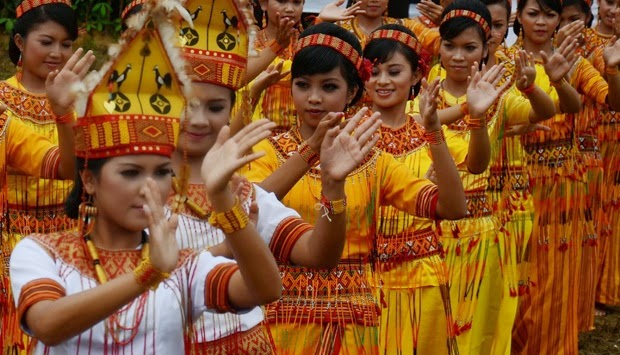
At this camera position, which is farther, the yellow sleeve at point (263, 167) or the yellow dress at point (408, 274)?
the yellow dress at point (408, 274)

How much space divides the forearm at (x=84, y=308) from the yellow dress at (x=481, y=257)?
11.8ft

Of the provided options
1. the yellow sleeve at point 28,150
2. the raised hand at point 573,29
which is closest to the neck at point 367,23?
the raised hand at point 573,29

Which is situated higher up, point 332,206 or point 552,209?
point 552,209

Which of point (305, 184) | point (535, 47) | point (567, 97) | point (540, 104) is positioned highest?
point (535, 47)

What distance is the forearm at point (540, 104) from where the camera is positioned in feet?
21.9

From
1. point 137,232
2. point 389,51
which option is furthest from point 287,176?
point 389,51

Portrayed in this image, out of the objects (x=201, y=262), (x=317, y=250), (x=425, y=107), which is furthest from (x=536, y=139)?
(x=201, y=262)

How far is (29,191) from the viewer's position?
611cm

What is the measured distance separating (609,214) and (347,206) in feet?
15.9

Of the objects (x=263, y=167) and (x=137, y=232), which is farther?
(x=263, y=167)

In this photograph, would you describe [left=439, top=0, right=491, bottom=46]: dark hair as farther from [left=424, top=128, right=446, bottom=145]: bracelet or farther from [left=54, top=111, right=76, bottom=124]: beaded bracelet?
[left=54, top=111, right=76, bottom=124]: beaded bracelet

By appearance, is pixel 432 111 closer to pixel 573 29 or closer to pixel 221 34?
pixel 221 34

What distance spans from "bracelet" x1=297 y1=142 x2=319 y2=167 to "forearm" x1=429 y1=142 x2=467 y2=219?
63cm

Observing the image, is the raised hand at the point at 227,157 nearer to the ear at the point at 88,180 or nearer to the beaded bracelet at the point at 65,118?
the ear at the point at 88,180
